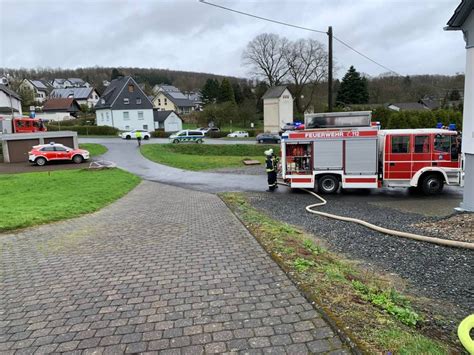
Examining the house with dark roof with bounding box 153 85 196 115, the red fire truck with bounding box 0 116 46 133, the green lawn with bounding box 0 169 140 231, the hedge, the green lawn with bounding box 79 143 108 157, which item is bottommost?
the green lawn with bounding box 0 169 140 231

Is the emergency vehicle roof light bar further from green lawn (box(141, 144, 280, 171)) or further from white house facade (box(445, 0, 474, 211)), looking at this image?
green lawn (box(141, 144, 280, 171))

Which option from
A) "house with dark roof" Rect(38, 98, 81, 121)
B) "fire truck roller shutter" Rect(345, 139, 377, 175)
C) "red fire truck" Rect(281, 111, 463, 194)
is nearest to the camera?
"red fire truck" Rect(281, 111, 463, 194)

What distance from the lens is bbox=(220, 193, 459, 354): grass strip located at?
3.68 metres

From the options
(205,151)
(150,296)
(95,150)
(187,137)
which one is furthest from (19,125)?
Answer: (150,296)

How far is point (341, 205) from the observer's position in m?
13.0

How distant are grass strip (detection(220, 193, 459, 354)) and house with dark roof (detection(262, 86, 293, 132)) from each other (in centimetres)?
6624

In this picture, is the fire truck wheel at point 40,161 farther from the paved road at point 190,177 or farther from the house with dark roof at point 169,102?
the house with dark roof at point 169,102

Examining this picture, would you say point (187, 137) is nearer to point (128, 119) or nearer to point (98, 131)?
point (98, 131)

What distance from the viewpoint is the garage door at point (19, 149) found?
3122cm

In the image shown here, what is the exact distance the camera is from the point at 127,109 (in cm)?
7006

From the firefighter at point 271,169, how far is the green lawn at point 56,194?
21.0ft

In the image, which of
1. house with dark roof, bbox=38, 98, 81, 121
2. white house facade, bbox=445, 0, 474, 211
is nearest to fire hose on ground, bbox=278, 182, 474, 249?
white house facade, bbox=445, 0, 474, 211

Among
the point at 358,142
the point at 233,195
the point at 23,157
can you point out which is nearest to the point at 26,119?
the point at 23,157

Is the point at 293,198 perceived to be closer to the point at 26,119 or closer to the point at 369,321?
the point at 369,321
